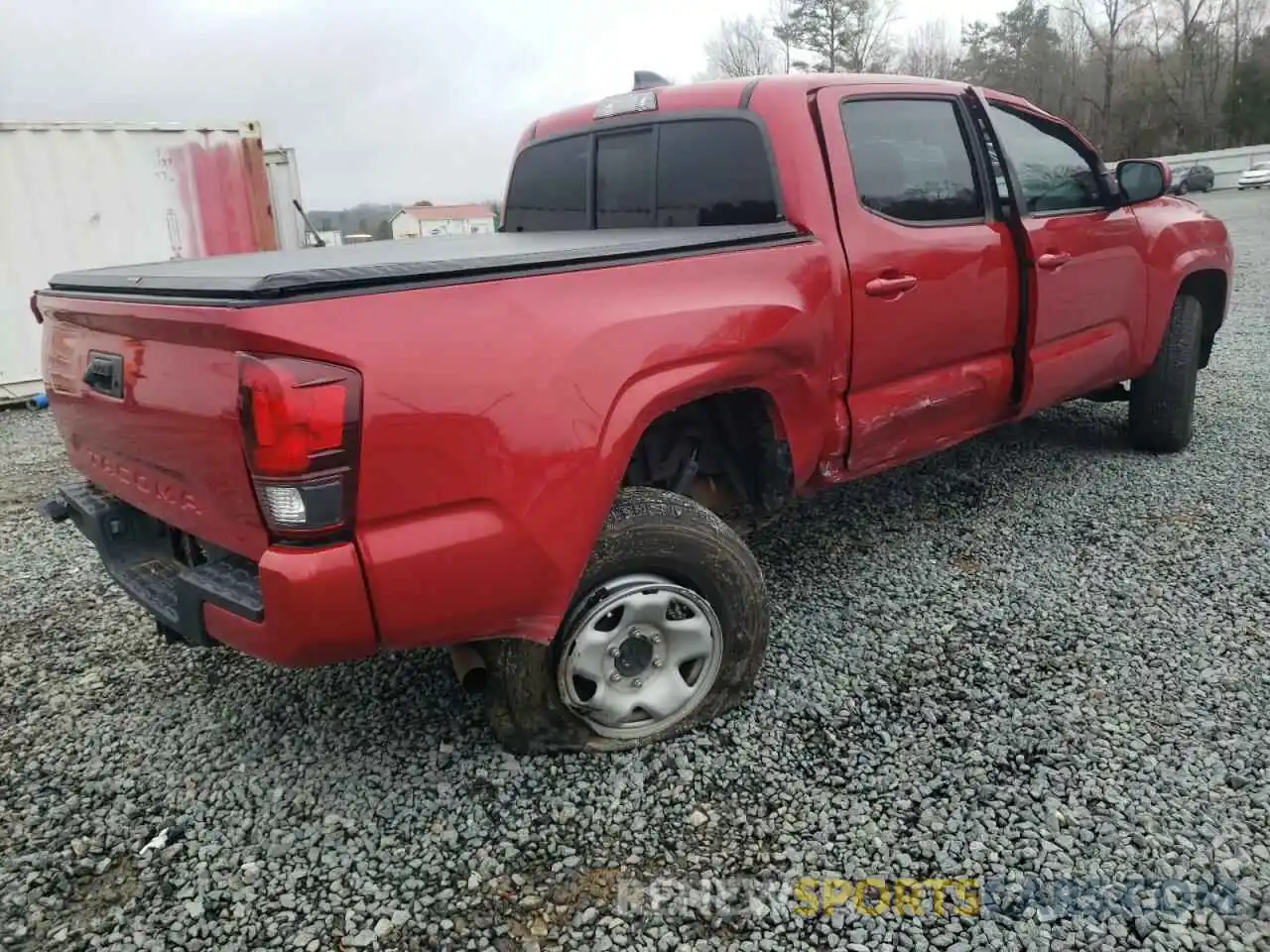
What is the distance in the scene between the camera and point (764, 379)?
9.04ft

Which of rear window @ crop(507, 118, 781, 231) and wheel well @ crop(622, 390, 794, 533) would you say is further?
rear window @ crop(507, 118, 781, 231)

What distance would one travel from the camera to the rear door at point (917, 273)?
308 cm

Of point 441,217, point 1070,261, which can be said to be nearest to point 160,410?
point 1070,261

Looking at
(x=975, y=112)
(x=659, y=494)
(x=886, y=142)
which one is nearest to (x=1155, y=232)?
(x=975, y=112)

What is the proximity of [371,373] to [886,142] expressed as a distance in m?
2.25

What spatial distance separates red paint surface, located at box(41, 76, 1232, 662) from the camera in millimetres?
1958

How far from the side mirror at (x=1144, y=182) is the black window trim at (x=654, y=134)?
2.19 m

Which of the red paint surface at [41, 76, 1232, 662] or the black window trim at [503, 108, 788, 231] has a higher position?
the black window trim at [503, 108, 788, 231]

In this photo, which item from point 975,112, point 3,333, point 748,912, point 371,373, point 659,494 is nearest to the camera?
point 371,373

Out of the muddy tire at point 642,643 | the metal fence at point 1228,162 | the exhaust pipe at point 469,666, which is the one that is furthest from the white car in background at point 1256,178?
the exhaust pipe at point 469,666

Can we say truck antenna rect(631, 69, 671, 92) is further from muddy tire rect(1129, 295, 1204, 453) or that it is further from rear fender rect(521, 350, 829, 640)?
Result: muddy tire rect(1129, 295, 1204, 453)

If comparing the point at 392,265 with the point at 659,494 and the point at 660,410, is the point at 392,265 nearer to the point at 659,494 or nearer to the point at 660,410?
the point at 660,410

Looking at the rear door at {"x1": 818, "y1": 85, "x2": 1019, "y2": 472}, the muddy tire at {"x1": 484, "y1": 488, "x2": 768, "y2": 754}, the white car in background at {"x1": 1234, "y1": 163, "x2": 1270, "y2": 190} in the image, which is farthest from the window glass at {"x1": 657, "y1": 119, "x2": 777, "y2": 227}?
the white car in background at {"x1": 1234, "y1": 163, "x2": 1270, "y2": 190}

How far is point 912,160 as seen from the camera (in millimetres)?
3385
